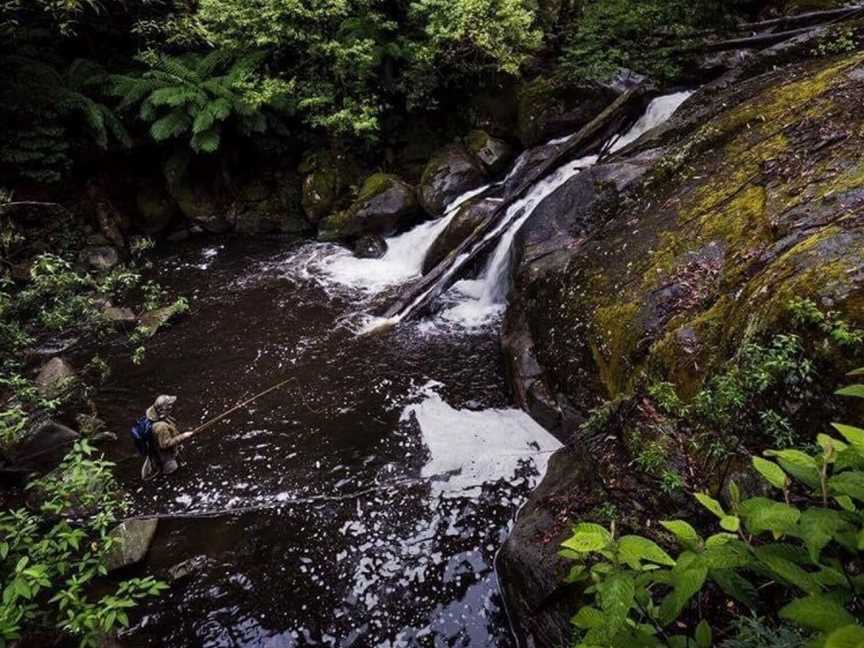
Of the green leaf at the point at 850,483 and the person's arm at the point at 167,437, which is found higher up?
the green leaf at the point at 850,483

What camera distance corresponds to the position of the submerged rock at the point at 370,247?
11.1 meters

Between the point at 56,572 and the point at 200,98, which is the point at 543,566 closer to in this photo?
the point at 56,572

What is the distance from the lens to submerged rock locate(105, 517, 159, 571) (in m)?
4.48

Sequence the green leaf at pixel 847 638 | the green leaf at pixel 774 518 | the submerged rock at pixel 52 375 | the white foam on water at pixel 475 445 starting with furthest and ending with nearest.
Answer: the submerged rock at pixel 52 375 → the white foam on water at pixel 475 445 → the green leaf at pixel 774 518 → the green leaf at pixel 847 638

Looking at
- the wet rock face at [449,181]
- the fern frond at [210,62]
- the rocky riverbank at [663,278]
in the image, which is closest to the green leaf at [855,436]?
the rocky riverbank at [663,278]

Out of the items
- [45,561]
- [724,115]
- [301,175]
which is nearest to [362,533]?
[45,561]

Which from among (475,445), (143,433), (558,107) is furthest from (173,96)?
(475,445)

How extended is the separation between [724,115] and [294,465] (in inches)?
269

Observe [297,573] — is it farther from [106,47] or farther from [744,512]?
[106,47]

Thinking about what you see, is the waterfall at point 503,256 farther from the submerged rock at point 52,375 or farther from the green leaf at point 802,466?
the green leaf at point 802,466

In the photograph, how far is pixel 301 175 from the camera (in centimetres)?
1264

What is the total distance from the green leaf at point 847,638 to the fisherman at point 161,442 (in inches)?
227

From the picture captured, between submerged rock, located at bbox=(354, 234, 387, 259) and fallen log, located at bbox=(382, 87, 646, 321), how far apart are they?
2.32m

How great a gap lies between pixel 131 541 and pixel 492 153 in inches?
385
